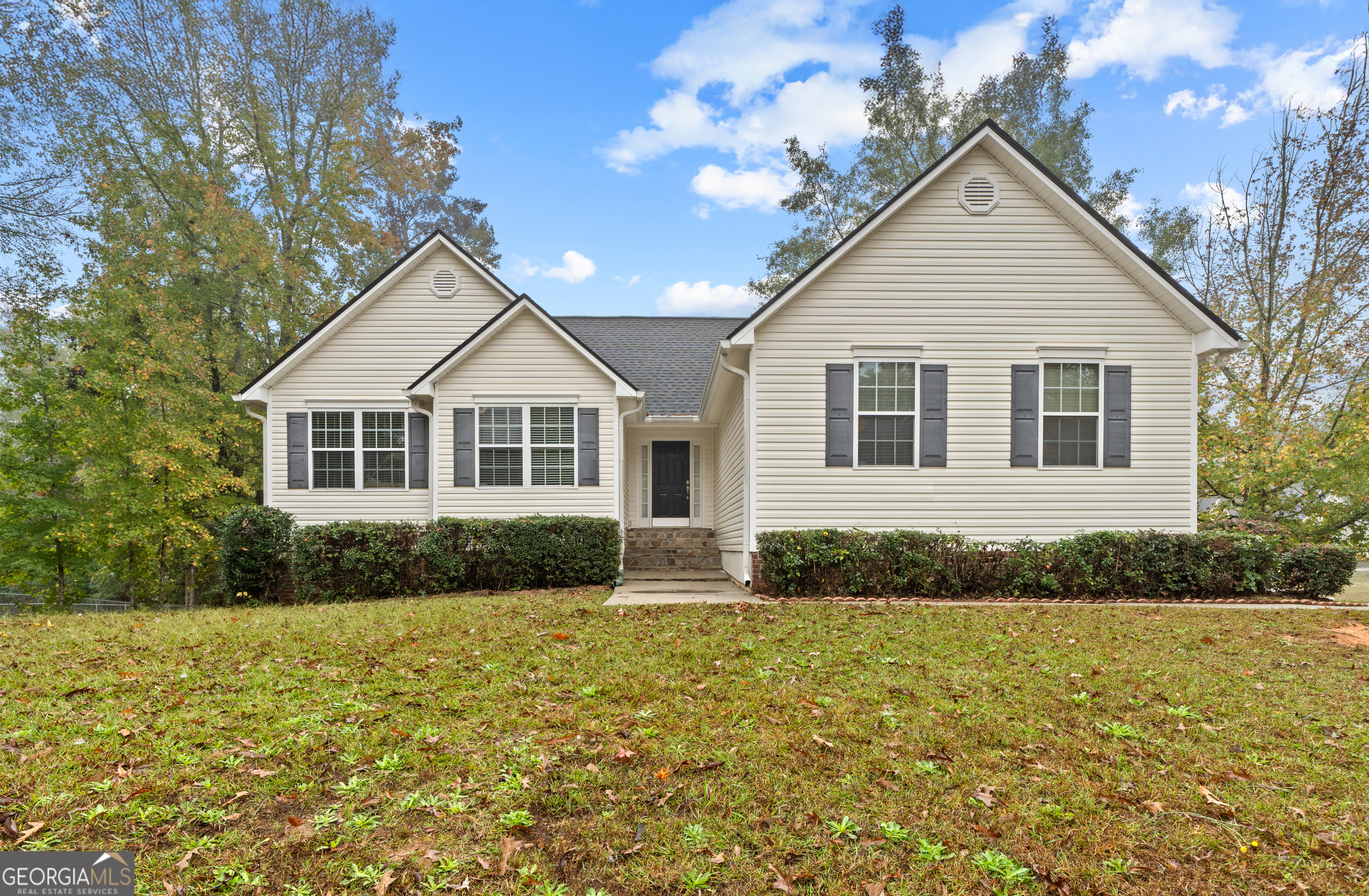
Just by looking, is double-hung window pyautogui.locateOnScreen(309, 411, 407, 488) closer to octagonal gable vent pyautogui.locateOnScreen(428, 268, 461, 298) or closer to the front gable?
octagonal gable vent pyautogui.locateOnScreen(428, 268, 461, 298)

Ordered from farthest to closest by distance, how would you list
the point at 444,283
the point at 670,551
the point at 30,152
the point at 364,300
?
the point at 30,152 < the point at 670,551 < the point at 444,283 < the point at 364,300

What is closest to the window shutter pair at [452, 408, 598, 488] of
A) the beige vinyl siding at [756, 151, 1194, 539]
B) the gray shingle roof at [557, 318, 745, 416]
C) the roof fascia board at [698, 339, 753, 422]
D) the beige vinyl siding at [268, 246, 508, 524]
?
the beige vinyl siding at [268, 246, 508, 524]

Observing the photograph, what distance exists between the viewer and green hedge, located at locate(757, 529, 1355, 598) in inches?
377

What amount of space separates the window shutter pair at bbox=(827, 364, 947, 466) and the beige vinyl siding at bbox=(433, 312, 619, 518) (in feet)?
13.1

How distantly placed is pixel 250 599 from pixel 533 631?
773 cm

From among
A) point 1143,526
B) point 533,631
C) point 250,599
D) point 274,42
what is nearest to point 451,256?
point 250,599

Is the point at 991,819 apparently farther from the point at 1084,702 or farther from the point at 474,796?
the point at 474,796

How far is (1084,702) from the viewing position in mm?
4652

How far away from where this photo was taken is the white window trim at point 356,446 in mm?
13039

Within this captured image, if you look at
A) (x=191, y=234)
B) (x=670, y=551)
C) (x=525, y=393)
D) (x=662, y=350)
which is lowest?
(x=670, y=551)

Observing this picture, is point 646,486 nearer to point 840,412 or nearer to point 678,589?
point 678,589

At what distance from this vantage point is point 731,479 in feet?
43.1

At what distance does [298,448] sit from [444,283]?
4.33m

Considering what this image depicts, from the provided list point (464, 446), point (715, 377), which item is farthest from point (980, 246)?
point (464, 446)
